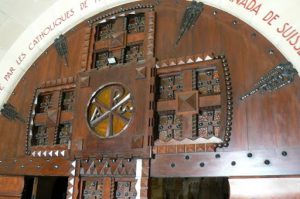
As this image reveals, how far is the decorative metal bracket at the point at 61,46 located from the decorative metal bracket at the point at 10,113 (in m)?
0.59

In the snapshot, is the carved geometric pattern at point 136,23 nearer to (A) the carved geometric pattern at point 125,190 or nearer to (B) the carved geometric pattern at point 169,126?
(B) the carved geometric pattern at point 169,126

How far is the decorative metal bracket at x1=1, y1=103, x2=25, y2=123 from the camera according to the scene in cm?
258

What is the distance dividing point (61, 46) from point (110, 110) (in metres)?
0.80

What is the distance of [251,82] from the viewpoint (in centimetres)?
174

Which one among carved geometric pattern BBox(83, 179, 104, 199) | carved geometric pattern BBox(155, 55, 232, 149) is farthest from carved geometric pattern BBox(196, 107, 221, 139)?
carved geometric pattern BBox(83, 179, 104, 199)

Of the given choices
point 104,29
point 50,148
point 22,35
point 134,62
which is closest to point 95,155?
point 50,148

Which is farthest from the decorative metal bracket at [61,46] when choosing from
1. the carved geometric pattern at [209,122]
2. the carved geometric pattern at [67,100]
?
the carved geometric pattern at [209,122]

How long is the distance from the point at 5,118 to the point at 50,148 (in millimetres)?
659

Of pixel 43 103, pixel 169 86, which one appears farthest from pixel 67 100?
pixel 169 86

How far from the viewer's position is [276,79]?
1673mm

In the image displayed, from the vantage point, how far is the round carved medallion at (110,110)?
2.04 meters

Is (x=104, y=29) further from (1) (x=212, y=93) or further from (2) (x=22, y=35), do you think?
(1) (x=212, y=93)

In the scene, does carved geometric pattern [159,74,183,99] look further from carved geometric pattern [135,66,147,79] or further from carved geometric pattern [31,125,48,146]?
carved geometric pattern [31,125,48,146]

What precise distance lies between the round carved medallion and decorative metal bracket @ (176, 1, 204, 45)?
1.64 ft
